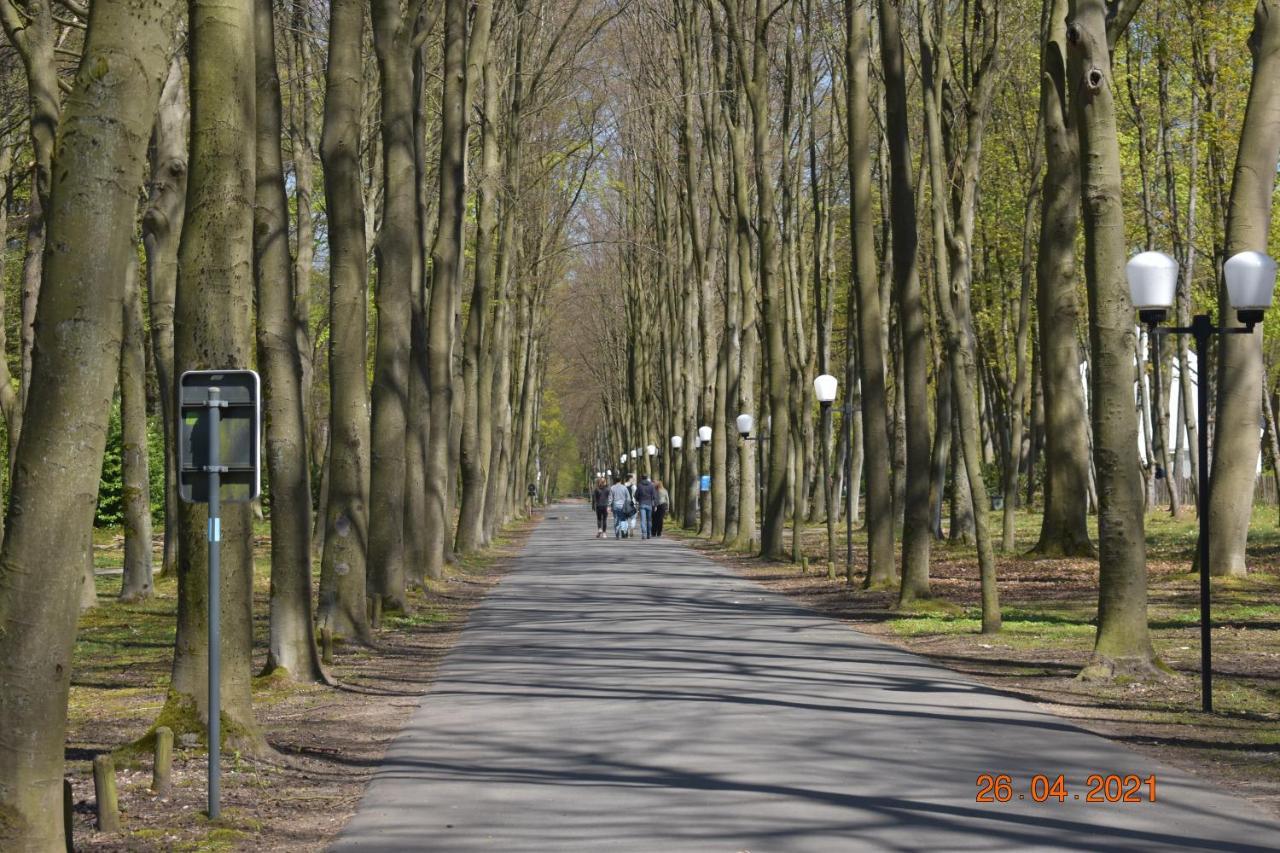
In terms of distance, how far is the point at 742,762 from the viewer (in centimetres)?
966

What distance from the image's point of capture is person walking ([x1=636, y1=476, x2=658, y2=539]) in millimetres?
49219

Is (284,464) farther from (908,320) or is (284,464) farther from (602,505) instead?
(602,505)

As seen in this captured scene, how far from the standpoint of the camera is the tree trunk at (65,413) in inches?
263

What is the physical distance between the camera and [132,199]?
7.19 metres

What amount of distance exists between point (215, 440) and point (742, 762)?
11.6 ft

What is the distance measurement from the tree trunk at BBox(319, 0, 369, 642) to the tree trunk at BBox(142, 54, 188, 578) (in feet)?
7.54

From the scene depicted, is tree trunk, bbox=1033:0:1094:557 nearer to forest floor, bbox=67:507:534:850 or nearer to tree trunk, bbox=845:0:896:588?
tree trunk, bbox=845:0:896:588

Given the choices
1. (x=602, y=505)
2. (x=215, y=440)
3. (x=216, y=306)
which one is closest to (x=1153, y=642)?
(x=216, y=306)

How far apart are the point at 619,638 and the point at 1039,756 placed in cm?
862

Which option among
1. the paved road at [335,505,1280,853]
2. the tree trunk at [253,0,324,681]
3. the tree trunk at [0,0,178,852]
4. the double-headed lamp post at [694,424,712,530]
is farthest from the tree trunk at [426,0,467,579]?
the double-headed lamp post at [694,424,712,530]

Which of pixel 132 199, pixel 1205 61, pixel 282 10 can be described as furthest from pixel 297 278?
pixel 132 199

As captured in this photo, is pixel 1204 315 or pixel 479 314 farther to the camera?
pixel 479 314

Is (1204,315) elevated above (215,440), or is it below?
above

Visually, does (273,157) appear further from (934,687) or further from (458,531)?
(458,531)
